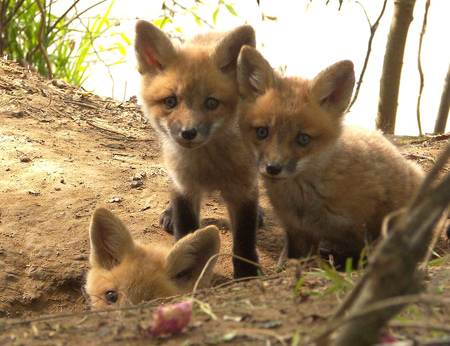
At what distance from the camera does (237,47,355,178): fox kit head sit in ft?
9.60

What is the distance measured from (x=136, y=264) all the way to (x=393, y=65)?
13.7 ft

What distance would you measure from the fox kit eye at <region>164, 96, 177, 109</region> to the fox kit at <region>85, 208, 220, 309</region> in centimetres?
93

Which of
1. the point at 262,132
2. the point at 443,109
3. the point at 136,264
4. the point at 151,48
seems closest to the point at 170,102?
the point at 151,48

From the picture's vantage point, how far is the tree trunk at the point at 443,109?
599 cm

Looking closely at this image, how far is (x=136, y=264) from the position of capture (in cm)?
278

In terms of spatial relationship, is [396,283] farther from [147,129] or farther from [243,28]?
[147,129]

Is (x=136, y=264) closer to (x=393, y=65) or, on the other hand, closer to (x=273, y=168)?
(x=273, y=168)

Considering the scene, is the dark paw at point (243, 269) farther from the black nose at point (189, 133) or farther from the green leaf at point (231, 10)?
the green leaf at point (231, 10)

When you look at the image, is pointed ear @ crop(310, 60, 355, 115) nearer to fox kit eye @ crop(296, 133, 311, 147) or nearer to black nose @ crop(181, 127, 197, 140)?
fox kit eye @ crop(296, 133, 311, 147)

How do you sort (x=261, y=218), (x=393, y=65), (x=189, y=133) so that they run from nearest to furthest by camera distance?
(x=189, y=133) < (x=261, y=218) < (x=393, y=65)

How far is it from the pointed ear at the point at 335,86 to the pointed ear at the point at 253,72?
0.29 meters

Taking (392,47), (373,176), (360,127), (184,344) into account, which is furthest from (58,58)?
(184,344)

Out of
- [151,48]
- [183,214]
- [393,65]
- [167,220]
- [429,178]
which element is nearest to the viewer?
[429,178]

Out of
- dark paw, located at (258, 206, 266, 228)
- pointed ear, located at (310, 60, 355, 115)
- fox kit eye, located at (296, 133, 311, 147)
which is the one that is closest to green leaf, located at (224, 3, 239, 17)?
dark paw, located at (258, 206, 266, 228)
